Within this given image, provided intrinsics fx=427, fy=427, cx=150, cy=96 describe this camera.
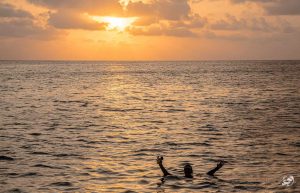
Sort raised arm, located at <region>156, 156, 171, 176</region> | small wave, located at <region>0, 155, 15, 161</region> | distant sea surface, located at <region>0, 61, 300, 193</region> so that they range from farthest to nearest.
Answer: small wave, located at <region>0, 155, 15, 161</region>, distant sea surface, located at <region>0, 61, 300, 193</region>, raised arm, located at <region>156, 156, 171, 176</region>

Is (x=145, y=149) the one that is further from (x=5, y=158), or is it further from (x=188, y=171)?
(x=5, y=158)

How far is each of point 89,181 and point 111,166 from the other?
353cm

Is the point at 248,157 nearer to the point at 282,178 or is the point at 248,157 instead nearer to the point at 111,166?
the point at 282,178

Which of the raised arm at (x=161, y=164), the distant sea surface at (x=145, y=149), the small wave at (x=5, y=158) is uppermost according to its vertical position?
the raised arm at (x=161, y=164)

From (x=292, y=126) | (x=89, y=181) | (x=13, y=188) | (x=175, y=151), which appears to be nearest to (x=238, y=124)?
(x=292, y=126)

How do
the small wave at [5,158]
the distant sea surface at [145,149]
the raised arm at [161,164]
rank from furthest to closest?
the small wave at [5,158] → the distant sea surface at [145,149] → the raised arm at [161,164]

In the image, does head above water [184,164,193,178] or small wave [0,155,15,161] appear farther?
small wave [0,155,15,161]

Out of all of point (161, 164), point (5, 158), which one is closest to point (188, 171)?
point (161, 164)

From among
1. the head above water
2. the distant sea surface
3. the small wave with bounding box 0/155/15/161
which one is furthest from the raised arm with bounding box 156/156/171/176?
the small wave with bounding box 0/155/15/161

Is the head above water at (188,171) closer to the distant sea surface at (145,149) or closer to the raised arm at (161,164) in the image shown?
the distant sea surface at (145,149)

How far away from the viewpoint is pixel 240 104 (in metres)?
67.5

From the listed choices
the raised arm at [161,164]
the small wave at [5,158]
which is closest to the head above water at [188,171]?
the raised arm at [161,164]

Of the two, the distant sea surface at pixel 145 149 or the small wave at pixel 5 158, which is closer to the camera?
the distant sea surface at pixel 145 149

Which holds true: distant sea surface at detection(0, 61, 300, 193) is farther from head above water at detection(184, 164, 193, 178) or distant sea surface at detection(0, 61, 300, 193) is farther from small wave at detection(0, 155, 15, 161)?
head above water at detection(184, 164, 193, 178)
